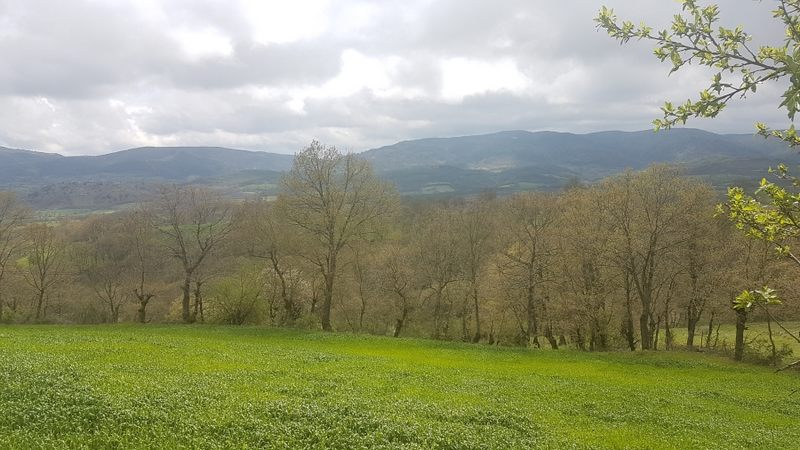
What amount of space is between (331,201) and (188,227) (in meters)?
16.1

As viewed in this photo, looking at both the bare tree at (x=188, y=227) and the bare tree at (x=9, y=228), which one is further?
the bare tree at (x=9, y=228)

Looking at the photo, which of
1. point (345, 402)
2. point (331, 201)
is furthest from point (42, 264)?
point (345, 402)

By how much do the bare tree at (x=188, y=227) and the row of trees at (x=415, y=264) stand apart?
6.3 inches

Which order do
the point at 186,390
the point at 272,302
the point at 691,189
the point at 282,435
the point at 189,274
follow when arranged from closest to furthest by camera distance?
the point at 282,435, the point at 186,390, the point at 691,189, the point at 189,274, the point at 272,302

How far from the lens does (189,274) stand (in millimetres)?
48688

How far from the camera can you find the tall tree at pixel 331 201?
45.3m

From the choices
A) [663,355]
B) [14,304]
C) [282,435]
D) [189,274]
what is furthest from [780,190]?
[14,304]

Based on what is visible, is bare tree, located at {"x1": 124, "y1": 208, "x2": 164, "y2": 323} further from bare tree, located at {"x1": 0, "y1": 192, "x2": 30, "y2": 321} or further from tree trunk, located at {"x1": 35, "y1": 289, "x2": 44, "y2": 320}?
bare tree, located at {"x1": 0, "y1": 192, "x2": 30, "y2": 321}

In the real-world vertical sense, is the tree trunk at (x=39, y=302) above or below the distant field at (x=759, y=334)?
above

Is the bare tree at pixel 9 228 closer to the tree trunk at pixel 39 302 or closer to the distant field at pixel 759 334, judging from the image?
the tree trunk at pixel 39 302

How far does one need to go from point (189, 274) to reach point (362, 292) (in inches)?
740

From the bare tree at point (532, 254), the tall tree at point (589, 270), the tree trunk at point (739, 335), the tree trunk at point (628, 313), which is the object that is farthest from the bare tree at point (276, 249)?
the tree trunk at point (739, 335)

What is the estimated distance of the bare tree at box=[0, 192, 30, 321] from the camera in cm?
5222

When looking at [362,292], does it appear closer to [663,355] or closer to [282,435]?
[663,355]
